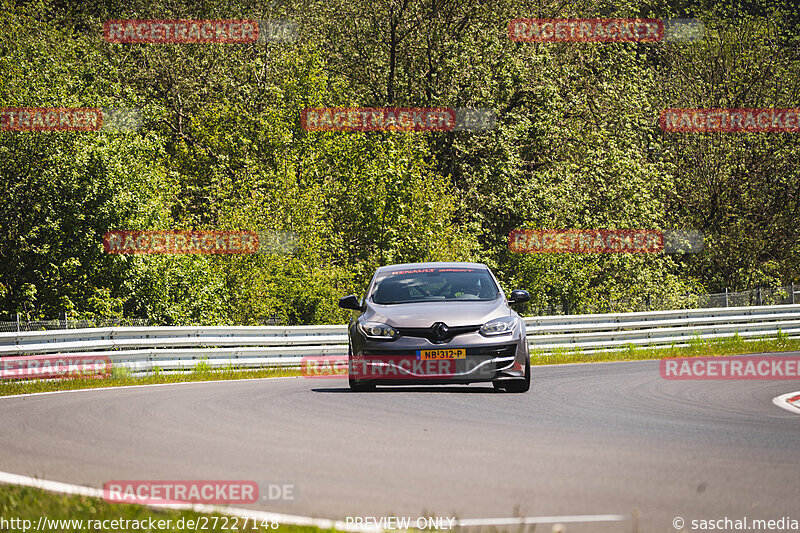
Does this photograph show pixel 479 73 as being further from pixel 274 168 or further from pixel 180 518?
pixel 180 518

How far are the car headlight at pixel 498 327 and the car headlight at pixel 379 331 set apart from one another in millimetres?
1034

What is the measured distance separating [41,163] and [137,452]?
2501cm

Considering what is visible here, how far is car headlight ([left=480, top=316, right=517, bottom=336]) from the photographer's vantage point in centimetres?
1256

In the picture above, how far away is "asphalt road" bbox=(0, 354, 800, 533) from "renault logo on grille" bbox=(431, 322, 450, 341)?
719 millimetres

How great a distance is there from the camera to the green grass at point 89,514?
5.41 metres

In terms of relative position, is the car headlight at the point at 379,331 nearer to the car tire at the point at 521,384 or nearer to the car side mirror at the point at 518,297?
the car tire at the point at 521,384

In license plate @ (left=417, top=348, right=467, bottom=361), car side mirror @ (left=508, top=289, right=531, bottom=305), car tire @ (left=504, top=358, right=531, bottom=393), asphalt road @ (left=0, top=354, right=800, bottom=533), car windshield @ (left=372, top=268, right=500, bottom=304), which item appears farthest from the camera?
car windshield @ (left=372, top=268, right=500, bottom=304)

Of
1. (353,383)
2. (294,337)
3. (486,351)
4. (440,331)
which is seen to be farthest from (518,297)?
(294,337)

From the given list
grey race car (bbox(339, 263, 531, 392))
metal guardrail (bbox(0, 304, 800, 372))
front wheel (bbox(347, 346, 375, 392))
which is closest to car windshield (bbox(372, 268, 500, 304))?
grey race car (bbox(339, 263, 531, 392))

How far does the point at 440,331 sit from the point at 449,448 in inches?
169

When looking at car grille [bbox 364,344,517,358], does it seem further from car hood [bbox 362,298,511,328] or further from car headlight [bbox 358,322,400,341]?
car hood [bbox 362,298,511,328]

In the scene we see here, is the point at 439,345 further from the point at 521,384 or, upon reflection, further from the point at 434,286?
the point at 434,286

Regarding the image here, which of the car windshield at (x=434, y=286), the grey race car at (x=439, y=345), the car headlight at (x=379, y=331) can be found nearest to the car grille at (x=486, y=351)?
the grey race car at (x=439, y=345)

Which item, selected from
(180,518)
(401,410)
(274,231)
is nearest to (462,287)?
(401,410)
